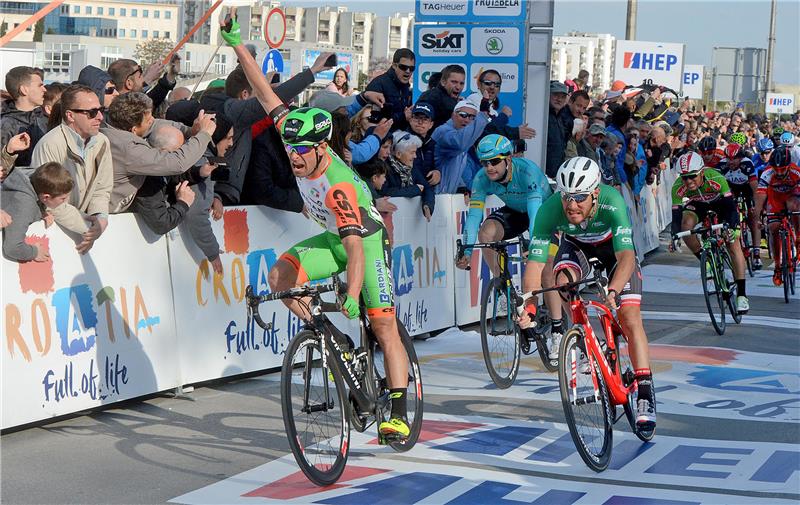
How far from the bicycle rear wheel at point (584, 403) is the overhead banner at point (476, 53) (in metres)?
9.47

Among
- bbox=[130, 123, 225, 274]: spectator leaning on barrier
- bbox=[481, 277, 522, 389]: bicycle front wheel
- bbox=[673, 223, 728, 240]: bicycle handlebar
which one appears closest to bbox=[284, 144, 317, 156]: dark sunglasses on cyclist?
bbox=[130, 123, 225, 274]: spectator leaning on barrier

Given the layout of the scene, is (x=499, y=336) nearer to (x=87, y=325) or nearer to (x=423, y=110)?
(x=423, y=110)

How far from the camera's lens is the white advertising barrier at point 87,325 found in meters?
7.87

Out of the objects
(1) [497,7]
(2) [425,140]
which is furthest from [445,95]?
(1) [497,7]

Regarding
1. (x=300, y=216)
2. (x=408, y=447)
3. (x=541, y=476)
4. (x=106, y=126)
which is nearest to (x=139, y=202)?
(x=106, y=126)

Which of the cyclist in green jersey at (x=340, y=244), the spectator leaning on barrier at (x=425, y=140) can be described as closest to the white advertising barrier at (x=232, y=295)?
the cyclist in green jersey at (x=340, y=244)

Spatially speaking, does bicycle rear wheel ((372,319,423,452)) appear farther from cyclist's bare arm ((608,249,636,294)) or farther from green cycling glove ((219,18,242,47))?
green cycling glove ((219,18,242,47))

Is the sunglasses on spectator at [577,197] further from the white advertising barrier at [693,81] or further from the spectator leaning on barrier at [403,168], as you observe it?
the white advertising barrier at [693,81]

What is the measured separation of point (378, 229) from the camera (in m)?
7.30

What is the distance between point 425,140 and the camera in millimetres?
13227

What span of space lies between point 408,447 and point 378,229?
134 cm

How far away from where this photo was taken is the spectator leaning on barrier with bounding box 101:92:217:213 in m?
8.81

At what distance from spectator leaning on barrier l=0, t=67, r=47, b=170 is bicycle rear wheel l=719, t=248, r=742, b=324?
8144 millimetres

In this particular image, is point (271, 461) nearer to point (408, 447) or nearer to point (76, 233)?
point (408, 447)
